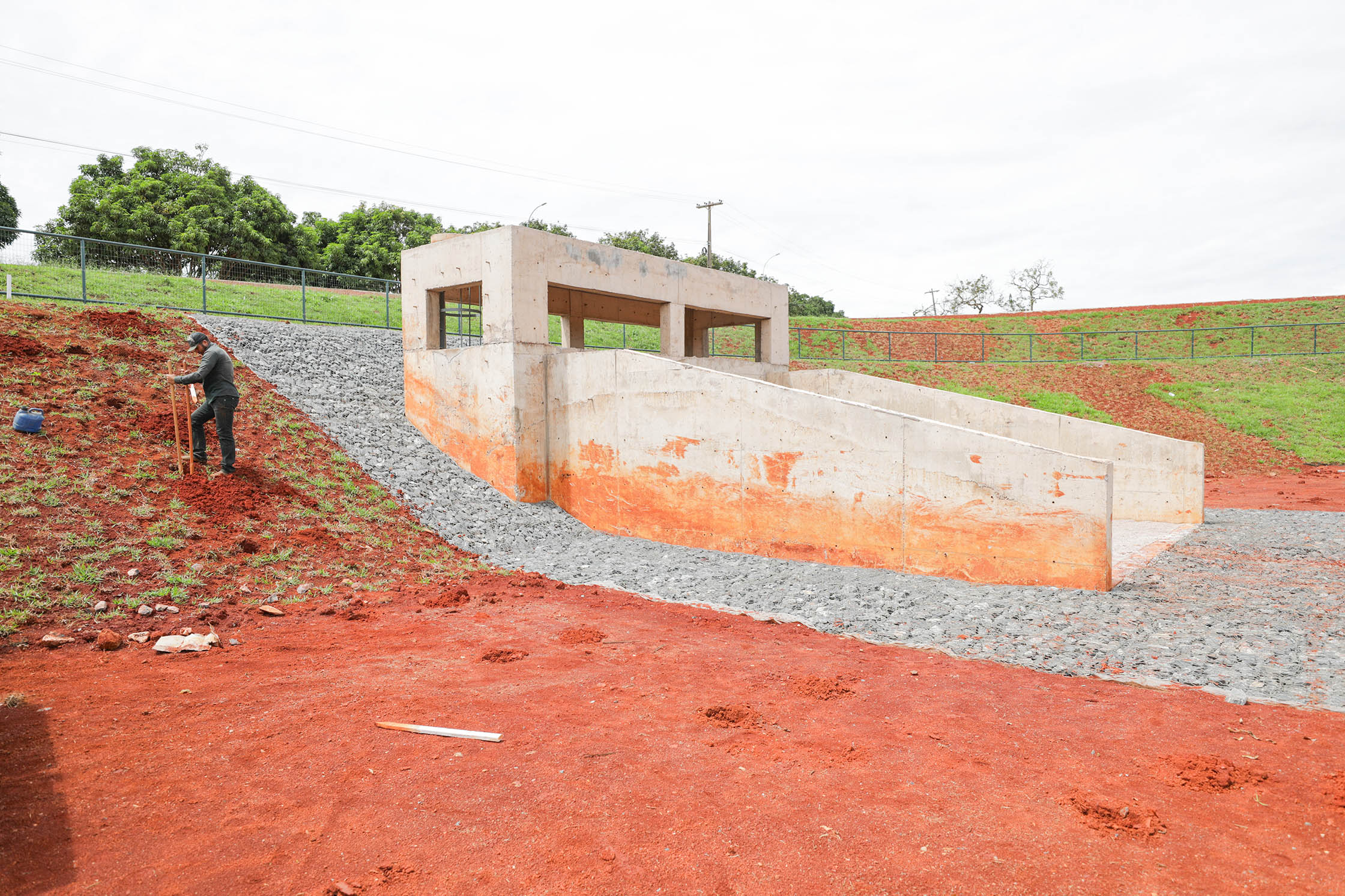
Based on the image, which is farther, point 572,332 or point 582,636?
point 572,332

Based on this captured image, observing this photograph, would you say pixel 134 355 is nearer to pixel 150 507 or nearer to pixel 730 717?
pixel 150 507

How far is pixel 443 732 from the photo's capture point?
15.7 ft

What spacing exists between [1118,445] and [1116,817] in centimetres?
1301

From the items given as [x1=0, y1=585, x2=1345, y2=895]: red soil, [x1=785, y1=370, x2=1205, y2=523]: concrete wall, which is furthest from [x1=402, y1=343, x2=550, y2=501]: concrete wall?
[x1=785, y1=370, x2=1205, y2=523]: concrete wall

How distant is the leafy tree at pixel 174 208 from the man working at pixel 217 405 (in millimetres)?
27119

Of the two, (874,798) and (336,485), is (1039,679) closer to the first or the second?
(874,798)

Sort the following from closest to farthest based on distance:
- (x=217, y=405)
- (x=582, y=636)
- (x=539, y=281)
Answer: (x=582, y=636), (x=217, y=405), (x=539, y=281)

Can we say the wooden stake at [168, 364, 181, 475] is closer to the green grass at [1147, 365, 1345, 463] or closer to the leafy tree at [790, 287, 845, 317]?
the green grass at [1147, 365, 1345, 463]

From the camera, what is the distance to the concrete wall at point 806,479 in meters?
8.45

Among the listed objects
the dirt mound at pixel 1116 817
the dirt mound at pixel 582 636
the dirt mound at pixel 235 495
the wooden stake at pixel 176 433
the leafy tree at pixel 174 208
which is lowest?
the dirt mound at pixel 582 636

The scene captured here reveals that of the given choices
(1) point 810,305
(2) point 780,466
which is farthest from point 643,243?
(2) point 780,466

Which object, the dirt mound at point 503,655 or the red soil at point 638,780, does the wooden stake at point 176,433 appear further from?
the dirt mound at point 503,655

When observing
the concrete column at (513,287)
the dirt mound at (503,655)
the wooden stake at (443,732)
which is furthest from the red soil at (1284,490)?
the wooden stake at (443,732)

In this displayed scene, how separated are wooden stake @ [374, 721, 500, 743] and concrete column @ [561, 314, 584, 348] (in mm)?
15641
